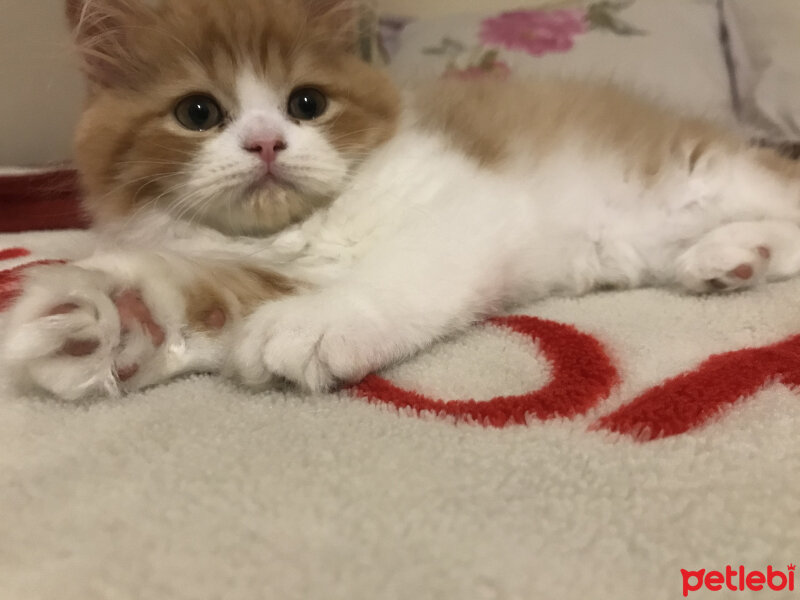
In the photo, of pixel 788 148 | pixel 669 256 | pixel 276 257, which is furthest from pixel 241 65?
pixel 788 148

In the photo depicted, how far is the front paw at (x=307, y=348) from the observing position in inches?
29.1

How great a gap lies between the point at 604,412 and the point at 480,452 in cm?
18

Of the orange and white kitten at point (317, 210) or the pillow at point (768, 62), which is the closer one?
the orange and white kitten at point (317, 210)

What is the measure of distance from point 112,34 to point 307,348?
2.08 ft

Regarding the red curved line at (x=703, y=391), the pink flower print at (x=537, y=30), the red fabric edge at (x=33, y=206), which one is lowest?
the red fabric edge at (x=33, y=206)

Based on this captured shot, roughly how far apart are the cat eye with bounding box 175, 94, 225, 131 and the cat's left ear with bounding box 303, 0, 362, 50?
0.26 m

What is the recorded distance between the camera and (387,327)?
815 millimetres

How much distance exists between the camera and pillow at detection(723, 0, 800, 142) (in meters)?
1.73

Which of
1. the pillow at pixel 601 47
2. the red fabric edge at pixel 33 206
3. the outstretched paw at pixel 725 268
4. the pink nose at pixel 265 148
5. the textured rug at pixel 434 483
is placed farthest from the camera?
the pillow at pixel 601 47

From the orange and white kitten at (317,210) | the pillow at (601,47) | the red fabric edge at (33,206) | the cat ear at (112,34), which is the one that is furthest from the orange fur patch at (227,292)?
the pillow at (601,47)

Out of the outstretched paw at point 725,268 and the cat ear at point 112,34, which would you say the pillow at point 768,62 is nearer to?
the outstretched paw at point 725,268

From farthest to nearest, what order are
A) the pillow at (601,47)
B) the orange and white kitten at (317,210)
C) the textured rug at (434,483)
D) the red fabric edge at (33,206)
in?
the pillow at (601,47)
the red fabric edge at (33,206)
the orange and white kitten at (317,210)
the textured rug at (434,483)

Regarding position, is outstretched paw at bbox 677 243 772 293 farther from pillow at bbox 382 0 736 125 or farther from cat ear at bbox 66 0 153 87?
cat ear at bbox 66 0 153 87

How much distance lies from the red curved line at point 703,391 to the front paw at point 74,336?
540 mm
